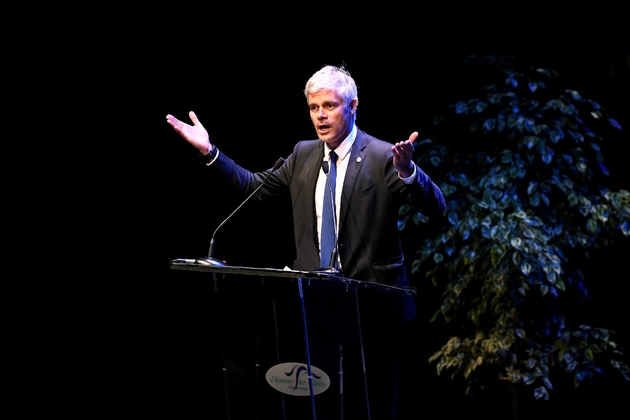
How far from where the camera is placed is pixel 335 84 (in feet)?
8.08

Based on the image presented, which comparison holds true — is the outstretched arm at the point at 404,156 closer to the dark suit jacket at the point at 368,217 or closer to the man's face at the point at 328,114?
the dark suit jacket at the point at 368,217

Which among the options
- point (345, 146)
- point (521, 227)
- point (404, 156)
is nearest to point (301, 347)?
point (404, 156)

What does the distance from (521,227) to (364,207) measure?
4.73 feet

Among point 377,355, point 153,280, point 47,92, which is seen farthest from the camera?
point 153,280

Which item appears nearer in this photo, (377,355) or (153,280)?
(377,355)

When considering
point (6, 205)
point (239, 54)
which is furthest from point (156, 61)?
point (6, 205)

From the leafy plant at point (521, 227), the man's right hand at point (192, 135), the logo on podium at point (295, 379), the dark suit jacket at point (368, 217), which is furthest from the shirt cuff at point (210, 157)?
the leafy plant at point (521, 227)

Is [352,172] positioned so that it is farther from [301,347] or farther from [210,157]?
[301,347]

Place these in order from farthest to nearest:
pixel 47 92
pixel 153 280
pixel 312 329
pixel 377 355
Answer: pixel 153 280, pixel 47 92, pixel 377 355, pixel 312 329

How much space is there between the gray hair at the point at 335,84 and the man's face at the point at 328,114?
1 centimetres

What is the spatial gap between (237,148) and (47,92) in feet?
3.20

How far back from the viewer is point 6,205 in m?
3.75

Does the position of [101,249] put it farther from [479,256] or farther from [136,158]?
[479,256]

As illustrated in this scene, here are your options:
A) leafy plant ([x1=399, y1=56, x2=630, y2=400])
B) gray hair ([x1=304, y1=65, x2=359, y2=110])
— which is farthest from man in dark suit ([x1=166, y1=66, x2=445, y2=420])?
leafy plant ([x1=399, y1=56, x2=630, y2=400])
